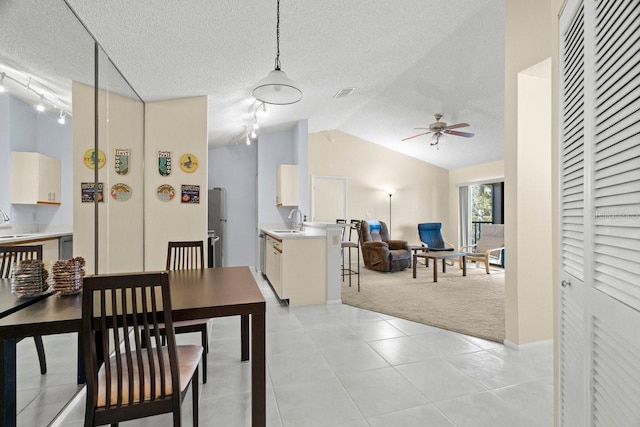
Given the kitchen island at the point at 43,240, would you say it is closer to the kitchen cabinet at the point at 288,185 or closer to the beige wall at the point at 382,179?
the kitchen cabinet at the point at 288,185

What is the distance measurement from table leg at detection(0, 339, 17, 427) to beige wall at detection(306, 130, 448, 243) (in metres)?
5.81

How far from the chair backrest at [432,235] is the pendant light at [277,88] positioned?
5.41 metres

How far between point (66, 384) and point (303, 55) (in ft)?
10.8

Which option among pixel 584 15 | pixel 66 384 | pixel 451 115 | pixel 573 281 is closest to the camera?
pixel 584 15

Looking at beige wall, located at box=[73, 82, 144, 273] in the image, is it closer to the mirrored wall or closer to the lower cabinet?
the mirrored wall

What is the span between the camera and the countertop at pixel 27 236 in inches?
55.3

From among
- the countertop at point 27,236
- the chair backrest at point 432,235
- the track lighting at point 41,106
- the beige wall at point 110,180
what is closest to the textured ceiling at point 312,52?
the track lighting at point 41,106

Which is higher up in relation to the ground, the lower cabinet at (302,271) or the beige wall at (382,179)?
the beige wall at (382,179)

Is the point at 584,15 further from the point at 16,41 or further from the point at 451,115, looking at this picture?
the point at 451,115

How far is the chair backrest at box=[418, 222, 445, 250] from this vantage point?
6805 mm

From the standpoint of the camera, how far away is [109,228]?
267 cm

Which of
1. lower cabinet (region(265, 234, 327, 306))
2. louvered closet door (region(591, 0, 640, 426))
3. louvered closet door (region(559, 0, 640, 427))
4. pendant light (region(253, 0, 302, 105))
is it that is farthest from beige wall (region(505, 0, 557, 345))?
lower cabinet (region(265, 234, 327, 306))

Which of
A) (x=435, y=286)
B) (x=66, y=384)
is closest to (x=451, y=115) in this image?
(x=435, y=286)

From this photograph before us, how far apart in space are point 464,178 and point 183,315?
744 centimetres
